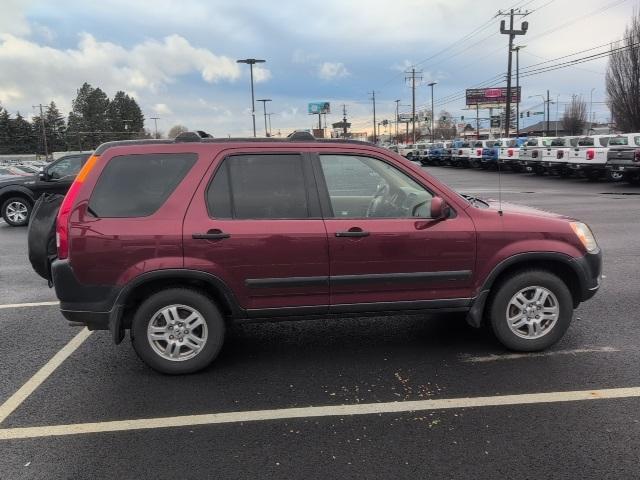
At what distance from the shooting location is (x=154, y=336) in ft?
13.2

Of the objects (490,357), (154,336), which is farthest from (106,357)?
(490,357)

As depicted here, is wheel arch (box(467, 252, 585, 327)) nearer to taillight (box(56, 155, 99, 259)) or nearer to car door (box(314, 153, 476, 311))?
car door (box(314, 153, 476, 311))

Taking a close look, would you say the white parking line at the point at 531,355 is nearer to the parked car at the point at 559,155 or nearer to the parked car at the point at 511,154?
the parked car at the point at 559,155

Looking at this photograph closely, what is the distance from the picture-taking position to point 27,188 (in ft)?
43.5

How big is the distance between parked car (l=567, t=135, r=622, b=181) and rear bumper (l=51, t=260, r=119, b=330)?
22045 mm

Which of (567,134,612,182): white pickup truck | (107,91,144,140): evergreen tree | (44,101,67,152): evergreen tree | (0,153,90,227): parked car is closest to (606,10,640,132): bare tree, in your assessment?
(567,134,612,182): white pickup truck

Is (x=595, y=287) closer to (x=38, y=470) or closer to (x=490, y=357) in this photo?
(x=490, y=357)

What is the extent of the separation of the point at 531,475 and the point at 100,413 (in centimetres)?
263

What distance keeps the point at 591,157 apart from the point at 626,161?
2523 mm

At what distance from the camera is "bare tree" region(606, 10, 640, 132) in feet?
131

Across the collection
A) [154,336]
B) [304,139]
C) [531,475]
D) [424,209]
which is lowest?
[531,475]

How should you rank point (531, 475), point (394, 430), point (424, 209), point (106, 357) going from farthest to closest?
A: point (106, 357), point (424, 209), point (394, 430), point (531, 475)

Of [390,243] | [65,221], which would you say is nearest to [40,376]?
[65,221]

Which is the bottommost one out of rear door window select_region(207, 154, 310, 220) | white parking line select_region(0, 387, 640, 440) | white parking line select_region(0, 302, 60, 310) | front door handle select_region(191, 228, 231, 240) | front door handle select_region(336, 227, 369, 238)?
white parking line select_region(0, 387, 640, 440)
